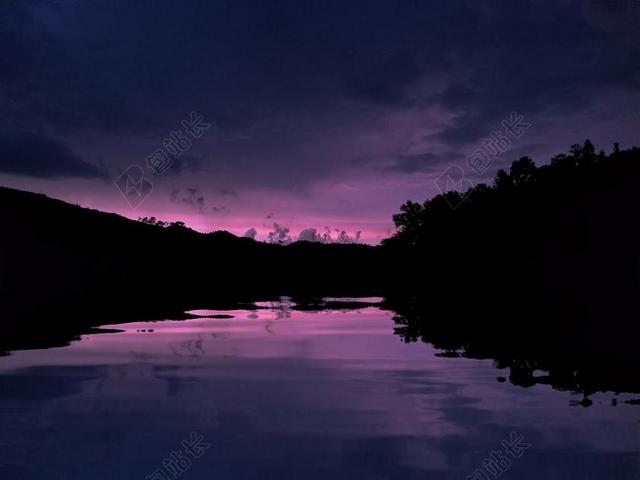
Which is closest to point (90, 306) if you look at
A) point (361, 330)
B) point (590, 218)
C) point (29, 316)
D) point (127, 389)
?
point (29, 316)

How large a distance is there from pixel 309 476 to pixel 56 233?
19021 cm

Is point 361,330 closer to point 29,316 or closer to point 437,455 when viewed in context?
point 437,455

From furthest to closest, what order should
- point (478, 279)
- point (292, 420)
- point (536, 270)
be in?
point (536, 270) < point (478, 279) < point (292, 420)

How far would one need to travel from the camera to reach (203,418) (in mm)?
11508

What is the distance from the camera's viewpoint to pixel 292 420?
11422 millimetres

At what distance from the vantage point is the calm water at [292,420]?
8.97 m
